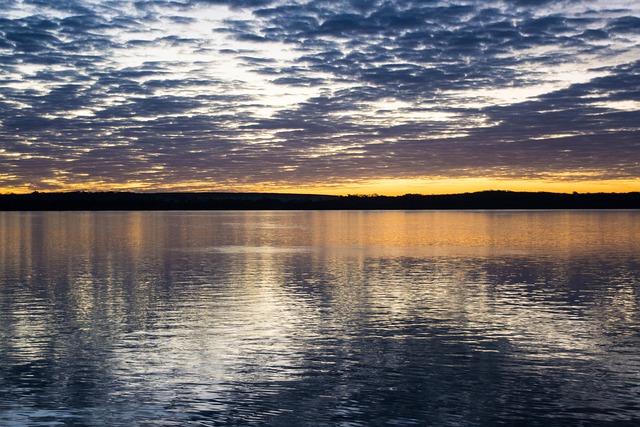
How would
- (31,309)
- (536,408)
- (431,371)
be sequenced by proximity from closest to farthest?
(536,408) < (431,371) < (31,309)

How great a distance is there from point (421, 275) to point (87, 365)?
71.1 ft

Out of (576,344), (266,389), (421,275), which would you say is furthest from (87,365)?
(421,275)

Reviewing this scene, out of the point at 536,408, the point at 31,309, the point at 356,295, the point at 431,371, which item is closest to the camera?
the point at 536,408

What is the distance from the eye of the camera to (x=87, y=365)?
1645 cm

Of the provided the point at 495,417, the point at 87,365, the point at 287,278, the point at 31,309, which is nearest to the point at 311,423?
the point at 495,417

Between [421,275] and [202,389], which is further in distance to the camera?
[421,275]

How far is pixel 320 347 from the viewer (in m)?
18.4

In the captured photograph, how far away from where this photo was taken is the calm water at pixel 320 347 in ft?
43.0

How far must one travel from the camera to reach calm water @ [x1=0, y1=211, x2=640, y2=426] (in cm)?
1312

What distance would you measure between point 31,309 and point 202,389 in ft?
41.7

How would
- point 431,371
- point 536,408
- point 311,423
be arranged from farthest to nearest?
point 431,371 → point 536,408 → point 311,423

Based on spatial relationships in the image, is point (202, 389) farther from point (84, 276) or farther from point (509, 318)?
point (84, 276)

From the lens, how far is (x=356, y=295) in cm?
2828

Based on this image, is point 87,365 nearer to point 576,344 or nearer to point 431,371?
point 431,371
